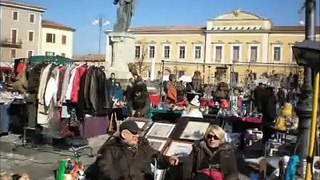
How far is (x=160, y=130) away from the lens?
7.47m

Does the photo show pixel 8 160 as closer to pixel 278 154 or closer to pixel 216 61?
pixel 278 154

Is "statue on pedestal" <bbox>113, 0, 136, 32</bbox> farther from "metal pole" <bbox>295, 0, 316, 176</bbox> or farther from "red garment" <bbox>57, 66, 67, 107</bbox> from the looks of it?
"metal pole" <bbox>295, 0, 316, 176</bbox>

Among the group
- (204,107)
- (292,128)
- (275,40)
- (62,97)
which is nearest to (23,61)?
(62,97)

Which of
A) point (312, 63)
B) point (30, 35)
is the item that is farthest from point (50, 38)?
point (312, 63)

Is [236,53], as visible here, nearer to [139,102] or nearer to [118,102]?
[118,102]

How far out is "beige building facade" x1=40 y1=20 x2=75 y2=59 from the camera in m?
79.1

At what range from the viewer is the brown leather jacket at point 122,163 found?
5246 mm

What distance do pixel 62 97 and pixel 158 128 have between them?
9.53 ft

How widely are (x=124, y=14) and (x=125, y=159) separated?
14802 millimetres

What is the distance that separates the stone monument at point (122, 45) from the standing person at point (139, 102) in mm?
7227

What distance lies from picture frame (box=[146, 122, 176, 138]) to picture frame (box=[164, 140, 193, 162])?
262mm

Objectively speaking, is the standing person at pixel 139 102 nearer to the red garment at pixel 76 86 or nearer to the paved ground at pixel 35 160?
the paved ground at pixel 35 160

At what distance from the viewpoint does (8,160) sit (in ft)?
28.7

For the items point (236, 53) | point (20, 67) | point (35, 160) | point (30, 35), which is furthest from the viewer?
point (30, 35)
